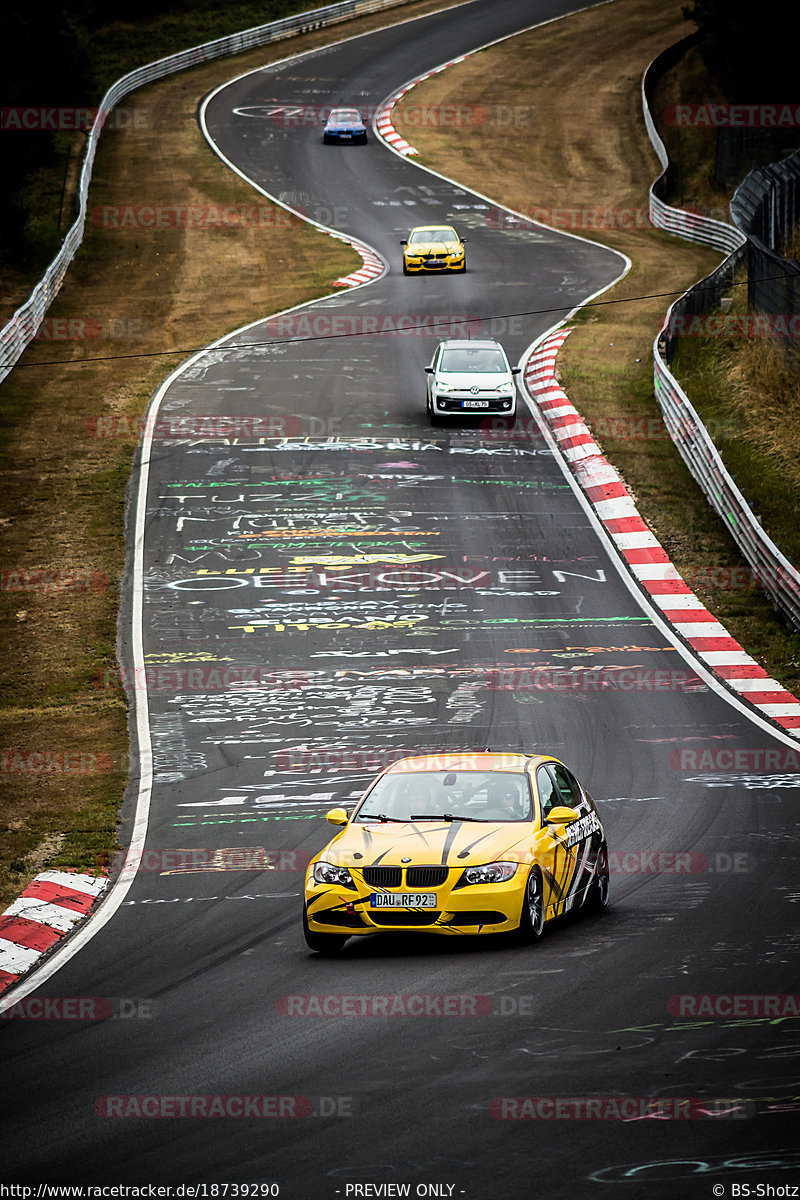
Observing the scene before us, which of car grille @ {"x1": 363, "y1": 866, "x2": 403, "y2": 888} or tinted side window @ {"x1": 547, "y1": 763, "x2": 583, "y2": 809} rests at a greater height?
car grille @ {"x1": 363, "y1": 866, "x2": 403, "y2": 888}

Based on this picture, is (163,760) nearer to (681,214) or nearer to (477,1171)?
(477,1171)

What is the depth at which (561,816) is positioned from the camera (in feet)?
38.1

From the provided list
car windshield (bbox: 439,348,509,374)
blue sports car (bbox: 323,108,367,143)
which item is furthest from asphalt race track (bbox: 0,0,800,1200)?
blue sports car (bbox: 323,108,367,143)

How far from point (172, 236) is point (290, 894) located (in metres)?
42.4

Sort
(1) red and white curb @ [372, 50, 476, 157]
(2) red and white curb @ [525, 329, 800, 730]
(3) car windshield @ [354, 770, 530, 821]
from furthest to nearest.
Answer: (1) red and white curb @ [372, 50, 476, 157] → (2) red and white curb @ [525, 329, 800, 730] → (3) car windshield @ [354, 770, 530, 821]

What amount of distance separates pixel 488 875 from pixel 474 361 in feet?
76.8

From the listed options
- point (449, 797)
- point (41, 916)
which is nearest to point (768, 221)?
point (449, 797)

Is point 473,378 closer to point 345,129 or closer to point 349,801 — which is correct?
point 349,801

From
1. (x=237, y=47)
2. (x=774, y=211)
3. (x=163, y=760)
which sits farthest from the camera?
(x=237, y=47)

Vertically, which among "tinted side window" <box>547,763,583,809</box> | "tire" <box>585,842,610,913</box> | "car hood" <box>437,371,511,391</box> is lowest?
"car hood" <box>437,371,511,391</box>

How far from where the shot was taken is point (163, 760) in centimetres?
1811

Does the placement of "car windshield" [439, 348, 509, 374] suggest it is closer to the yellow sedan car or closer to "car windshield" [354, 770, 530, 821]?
the yellow sedan car

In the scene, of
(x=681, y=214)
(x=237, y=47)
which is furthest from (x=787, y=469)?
(x=237, y=47)

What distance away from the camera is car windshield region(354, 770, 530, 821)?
1172cm
